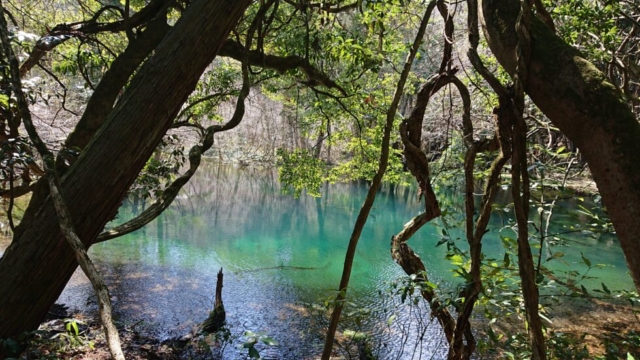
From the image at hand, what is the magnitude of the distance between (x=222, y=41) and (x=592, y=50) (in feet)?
10.1

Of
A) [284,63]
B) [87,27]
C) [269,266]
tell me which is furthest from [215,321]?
[87,27]

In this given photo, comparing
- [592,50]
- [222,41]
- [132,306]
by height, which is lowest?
[132,306]

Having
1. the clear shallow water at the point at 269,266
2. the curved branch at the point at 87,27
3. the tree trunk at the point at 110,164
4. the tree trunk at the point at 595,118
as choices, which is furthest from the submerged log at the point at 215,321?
the tree trunk at the point at 595,118

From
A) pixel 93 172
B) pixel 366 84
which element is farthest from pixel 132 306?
pixel 93 172

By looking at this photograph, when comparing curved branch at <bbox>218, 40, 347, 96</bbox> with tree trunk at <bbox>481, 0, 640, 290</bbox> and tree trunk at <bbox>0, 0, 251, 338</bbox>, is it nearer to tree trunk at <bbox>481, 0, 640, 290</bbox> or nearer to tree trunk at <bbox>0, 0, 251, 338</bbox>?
tree trunk at <bbox>0, 0, 251, 338</bbox>

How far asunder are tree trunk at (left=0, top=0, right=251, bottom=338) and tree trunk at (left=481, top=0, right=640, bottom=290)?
43.0 inches

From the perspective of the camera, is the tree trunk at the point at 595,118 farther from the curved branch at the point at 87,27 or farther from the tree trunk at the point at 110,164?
the curved branch at the point at 87,27

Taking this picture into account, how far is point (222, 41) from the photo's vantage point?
1.72 m

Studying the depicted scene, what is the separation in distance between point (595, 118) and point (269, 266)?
8.43 metres

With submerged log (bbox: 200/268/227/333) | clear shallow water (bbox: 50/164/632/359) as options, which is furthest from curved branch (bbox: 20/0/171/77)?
submerged log (bbox: 200/268/227/333)

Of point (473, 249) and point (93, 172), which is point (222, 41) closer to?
point (93, 172)

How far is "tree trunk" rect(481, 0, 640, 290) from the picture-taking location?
939 mm

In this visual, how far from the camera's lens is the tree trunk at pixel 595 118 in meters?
0.94

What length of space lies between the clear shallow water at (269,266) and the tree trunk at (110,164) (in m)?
2.84
